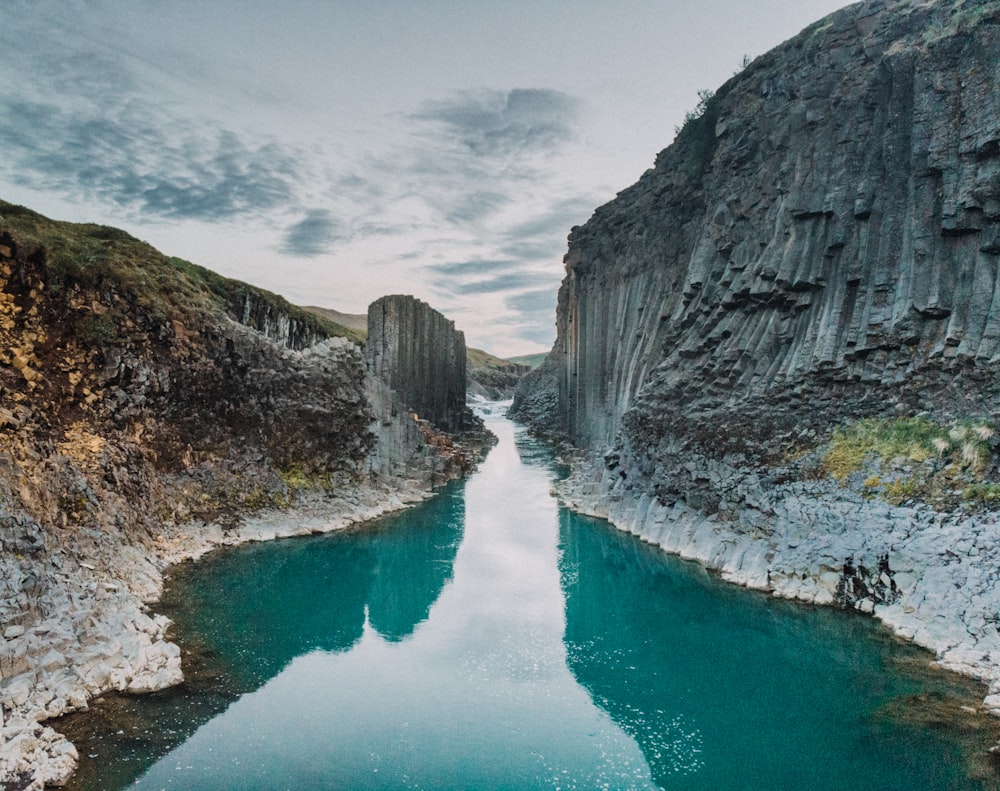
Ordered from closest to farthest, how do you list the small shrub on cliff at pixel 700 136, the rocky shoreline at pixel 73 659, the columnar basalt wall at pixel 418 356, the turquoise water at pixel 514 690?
1. the rocky shoreline at pixel 73 659
2. the turquoise water at pixel 514 690
3. the small shrub on cliff at pixel 700 136
4. the columnar basalt wall at pixel 418 356

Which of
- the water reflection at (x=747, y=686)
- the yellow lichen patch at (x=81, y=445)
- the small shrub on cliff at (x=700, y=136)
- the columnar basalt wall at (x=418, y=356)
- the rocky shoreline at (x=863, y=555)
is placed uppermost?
the small shrub on cliff at (x=700, y=136)

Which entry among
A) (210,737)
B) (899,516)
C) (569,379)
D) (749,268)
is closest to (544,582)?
(899,516)

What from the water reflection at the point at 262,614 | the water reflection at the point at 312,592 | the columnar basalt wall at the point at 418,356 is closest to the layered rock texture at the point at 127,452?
the water reflection at the point at 262,614

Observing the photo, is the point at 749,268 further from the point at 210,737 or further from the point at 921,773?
the point at 210,737

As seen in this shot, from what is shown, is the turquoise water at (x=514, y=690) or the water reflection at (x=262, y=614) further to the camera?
the water reflection at (x=262, y=614)

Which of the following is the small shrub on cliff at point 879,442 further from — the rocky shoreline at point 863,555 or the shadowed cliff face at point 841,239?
the rocky shoreline at point 863,555

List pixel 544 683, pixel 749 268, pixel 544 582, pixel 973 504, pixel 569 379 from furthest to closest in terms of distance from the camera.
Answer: pixel 569 379 < pixel 749 268 < pixel 544 582 < pixel 973 504 < pixel 544 683

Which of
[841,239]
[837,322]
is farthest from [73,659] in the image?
[841,239]
